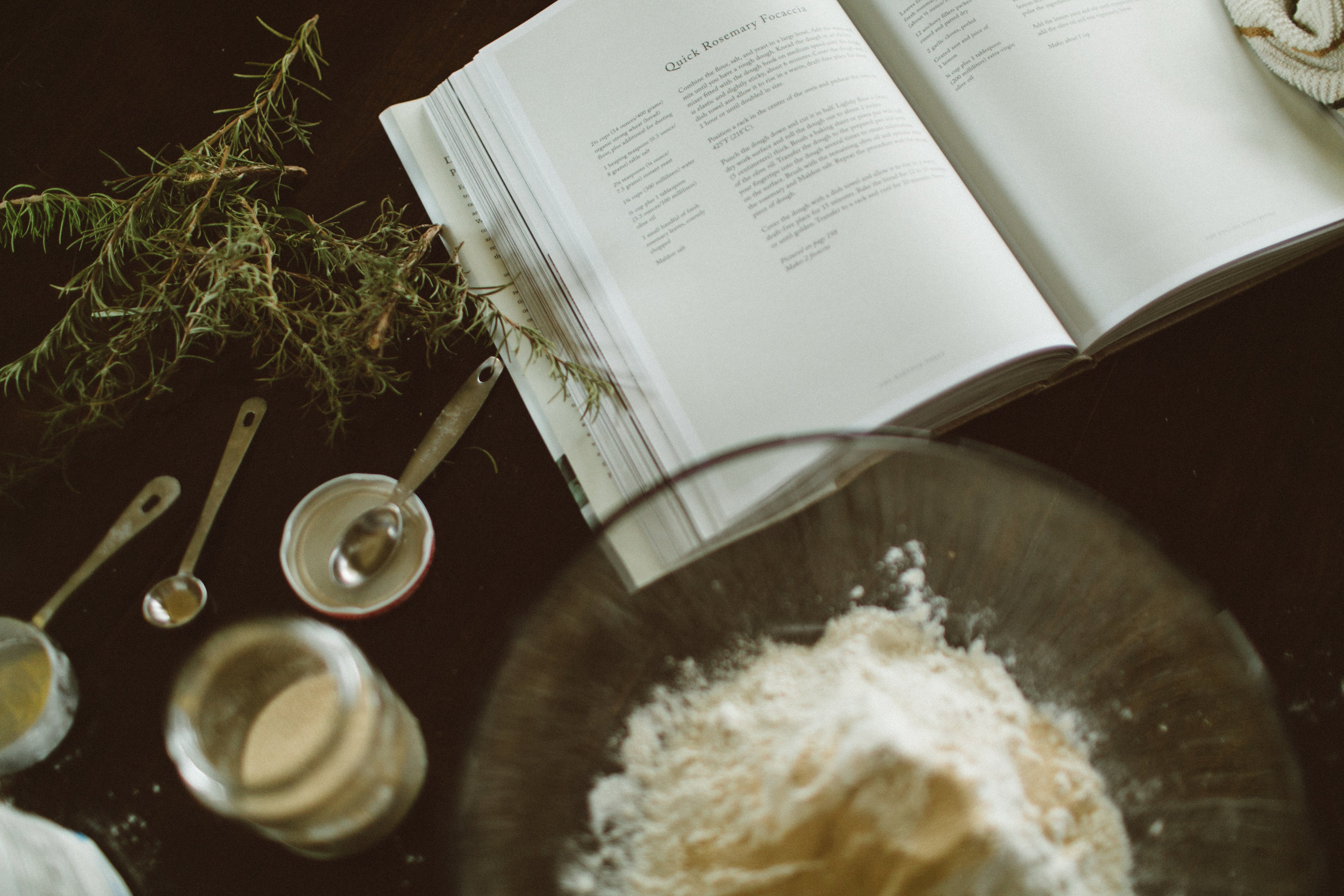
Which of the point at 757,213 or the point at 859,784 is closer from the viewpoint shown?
the point at 859,784

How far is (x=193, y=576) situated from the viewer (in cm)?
56

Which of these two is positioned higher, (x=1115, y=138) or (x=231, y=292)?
(x=231, y=292)

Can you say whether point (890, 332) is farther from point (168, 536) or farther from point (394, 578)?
point (168, 536)

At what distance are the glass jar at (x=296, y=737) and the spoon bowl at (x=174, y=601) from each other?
93 millimetres

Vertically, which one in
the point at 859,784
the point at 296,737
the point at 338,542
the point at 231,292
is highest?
the point at 231,292

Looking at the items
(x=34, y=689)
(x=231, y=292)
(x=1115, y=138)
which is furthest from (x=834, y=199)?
(x=34, y=689)

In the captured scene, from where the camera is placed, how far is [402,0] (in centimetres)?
67

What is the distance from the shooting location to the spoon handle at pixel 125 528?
0.56 metres

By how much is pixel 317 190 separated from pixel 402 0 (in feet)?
0.62

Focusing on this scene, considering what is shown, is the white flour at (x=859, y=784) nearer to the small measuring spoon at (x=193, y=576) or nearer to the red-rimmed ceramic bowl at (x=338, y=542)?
the red-rimmed ceramic bowl at (x=338, y=542)

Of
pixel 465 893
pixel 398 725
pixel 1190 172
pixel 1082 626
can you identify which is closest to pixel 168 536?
pixel 398 725

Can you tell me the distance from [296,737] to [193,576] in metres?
0.17

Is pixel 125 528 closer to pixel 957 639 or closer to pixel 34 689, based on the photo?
pixel 34 689

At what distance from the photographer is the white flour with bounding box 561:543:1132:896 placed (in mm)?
433
